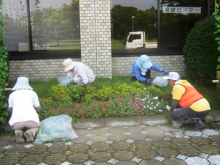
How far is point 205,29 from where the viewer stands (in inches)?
246

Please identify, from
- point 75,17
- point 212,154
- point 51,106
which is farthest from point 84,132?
point 75,17

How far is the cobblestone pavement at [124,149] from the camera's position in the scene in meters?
3.37

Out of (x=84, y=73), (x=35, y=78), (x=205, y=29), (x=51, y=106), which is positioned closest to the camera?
(x=51, y=106)

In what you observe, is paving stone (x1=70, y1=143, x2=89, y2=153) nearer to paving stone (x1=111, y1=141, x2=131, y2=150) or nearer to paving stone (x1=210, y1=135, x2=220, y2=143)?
paving stone (x1=111, y1=141, x2=131, y2=150)

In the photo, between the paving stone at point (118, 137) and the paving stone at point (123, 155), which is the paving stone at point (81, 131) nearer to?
the paving stone at point (118, 137)

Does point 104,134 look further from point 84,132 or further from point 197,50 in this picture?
point 197,50

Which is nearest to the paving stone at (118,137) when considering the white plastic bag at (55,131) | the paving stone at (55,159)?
the white plastic bag at (55,131)

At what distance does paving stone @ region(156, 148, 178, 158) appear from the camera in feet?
11.4

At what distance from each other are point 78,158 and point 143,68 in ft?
11.4

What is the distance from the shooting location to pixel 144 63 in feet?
20.2

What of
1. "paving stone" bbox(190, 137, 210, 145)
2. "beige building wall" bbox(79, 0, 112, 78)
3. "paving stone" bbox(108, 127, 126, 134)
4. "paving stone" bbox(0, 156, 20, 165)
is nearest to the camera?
"paving stone" bbox(0, 156, 20, 165)

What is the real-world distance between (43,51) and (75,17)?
164 centimetres

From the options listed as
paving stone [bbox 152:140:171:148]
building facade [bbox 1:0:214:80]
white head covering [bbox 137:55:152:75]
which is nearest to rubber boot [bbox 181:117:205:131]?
paving stone [bbox 152:140:171:148]

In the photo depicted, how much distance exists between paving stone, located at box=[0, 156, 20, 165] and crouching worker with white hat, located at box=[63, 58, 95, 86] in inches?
100
